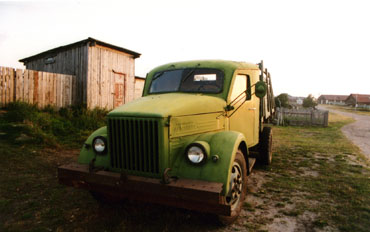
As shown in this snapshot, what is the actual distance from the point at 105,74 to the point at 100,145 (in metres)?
10.1

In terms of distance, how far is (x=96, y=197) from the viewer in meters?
3.68

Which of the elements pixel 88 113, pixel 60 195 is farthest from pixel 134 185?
pixel 88 113

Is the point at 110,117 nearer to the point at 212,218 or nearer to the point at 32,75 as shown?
the point at 212,218

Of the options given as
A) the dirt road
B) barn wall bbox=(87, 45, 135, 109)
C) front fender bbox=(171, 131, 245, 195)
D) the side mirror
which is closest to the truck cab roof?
the side mirror

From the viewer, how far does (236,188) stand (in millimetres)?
3299

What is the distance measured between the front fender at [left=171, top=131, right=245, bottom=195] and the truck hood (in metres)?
0.46

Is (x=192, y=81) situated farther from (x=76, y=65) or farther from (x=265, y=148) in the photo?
(x=76, y=65)

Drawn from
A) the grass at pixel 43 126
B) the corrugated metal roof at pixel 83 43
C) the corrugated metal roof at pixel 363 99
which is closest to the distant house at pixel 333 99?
the corrugated metal roof at pixel 363 99

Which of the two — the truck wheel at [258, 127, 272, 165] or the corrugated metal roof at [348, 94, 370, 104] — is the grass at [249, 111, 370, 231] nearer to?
the truck wheel at [258, 127, 272, 165]

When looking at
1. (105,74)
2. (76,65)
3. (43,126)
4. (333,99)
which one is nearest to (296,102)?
(105,74)

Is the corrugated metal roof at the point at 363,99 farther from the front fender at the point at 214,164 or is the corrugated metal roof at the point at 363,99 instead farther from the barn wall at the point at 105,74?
the front fender at the point at 214,164

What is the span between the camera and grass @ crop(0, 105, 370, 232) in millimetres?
3178

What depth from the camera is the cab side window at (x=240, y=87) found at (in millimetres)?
4227

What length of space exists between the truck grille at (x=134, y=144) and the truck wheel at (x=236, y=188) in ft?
3.23
